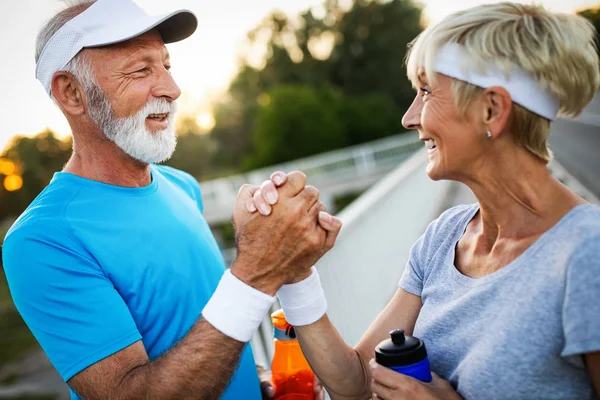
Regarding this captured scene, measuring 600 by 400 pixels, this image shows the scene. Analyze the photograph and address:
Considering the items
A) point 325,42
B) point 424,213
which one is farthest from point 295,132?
point 424,213

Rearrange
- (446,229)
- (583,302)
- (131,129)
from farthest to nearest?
(131,129)
(446,229)
(583,302)

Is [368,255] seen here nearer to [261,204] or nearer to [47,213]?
[261,204]

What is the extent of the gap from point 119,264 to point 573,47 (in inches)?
65.2

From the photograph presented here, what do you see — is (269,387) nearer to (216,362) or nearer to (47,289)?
(216,362)

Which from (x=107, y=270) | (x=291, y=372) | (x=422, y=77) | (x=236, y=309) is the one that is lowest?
(x=291, y=372)

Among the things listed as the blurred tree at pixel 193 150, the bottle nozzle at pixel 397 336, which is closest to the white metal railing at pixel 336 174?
the blurred tree at pixel 193 150

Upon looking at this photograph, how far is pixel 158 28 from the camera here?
8.02 ft

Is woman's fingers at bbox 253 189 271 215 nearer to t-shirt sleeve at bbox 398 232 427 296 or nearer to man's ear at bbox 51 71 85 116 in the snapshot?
t-shirt sleeve at bbox 398 232 427 296

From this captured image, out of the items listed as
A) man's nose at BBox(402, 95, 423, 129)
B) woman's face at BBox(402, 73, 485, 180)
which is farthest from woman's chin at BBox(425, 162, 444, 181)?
man's nose at BBox(402, 95, 423, 129)

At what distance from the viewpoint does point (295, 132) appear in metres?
35.8

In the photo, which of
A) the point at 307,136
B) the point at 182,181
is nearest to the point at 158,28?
the point at 182,181

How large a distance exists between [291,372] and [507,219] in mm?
1067

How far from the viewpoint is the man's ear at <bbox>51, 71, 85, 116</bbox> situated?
222 cm

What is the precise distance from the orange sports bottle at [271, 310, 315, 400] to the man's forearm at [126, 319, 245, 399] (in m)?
0.44
